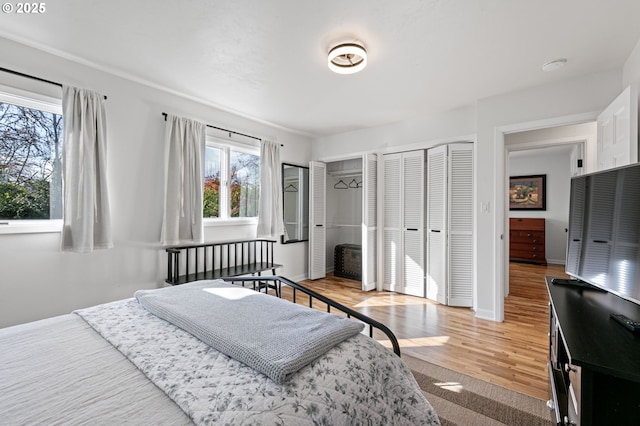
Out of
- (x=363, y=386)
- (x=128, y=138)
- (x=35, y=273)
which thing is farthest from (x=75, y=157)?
(x=363, y=386)

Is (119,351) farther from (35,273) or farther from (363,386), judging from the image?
(35,273)

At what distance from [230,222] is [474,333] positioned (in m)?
3.15

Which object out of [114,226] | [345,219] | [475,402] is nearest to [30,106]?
[114,226]

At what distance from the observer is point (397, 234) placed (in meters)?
4.21

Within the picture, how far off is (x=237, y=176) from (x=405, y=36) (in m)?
2.75

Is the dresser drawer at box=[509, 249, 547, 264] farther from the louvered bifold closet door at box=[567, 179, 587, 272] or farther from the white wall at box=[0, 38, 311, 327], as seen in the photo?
the white wall at box=[0, 38, 311, 327]

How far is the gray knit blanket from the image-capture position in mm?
987

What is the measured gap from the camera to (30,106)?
2.32 meters

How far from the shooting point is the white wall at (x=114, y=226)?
221 centimetres

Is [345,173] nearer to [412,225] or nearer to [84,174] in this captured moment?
[412,225]

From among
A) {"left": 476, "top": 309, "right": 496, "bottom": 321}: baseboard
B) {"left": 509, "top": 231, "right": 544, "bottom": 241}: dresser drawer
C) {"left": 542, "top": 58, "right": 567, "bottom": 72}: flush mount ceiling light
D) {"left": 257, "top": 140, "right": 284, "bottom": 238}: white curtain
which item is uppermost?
{"left": 542, "top": 58, "right": 567, "bottom": 72}: flush mount ceiling light

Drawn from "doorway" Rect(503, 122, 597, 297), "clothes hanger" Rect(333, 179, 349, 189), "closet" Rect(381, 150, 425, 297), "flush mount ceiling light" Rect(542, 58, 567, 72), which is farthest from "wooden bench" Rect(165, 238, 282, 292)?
"doorway" Rect(503, 122, 597, 297)

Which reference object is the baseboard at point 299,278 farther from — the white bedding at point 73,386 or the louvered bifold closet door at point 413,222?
the white bedding at point 73,386

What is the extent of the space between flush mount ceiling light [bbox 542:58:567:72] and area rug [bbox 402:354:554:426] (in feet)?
8.89
